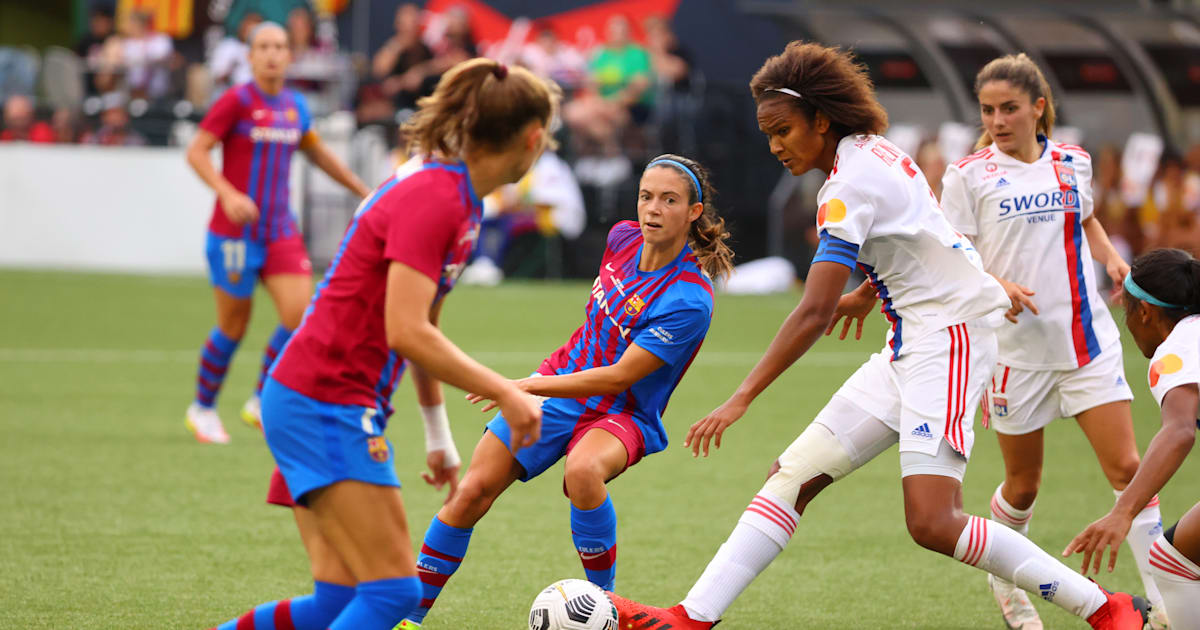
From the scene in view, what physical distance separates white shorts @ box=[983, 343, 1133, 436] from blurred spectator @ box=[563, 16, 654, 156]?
43.2ft

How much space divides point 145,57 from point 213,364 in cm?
1371

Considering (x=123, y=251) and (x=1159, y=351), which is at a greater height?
(x=1159, y=351)

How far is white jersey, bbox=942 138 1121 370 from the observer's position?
495 cm

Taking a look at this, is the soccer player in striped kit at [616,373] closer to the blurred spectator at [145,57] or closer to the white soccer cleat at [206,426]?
the white soccer cleat at [206,426]

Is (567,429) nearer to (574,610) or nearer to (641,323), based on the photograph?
(641,323)

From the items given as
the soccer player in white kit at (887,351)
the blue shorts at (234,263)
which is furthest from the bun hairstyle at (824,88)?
the blue shorts at (234,263)

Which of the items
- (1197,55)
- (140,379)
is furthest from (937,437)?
(1197,55)

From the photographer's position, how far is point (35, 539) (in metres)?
5.66

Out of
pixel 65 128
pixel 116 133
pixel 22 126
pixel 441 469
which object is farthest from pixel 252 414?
pixel 22 126

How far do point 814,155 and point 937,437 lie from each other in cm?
92

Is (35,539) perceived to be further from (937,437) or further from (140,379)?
(140,379)

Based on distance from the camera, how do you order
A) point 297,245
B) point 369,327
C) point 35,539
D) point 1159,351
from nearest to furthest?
1. point 369,327
2. point 1159,351
3. point 35,539
4. point 297,245

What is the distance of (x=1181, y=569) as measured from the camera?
408cm

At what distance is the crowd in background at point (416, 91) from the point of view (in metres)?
17.6
